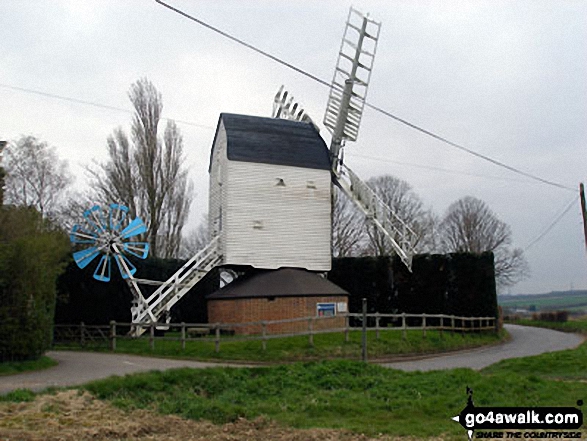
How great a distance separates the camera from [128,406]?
10703 mm

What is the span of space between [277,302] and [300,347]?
15.9 feet

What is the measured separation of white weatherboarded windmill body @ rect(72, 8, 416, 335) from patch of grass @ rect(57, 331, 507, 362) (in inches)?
159

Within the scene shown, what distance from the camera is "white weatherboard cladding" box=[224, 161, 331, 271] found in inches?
1102

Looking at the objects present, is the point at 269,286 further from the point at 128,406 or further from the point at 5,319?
the point at 128,406

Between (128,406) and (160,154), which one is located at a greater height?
(160,154)

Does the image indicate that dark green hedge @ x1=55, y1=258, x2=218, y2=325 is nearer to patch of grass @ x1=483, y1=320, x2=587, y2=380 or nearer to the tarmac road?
the tarmac road

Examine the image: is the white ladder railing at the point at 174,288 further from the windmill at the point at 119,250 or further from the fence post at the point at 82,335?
the fence post at the point at 82,335

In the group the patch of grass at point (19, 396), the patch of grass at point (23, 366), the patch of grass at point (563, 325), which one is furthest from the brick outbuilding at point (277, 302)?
the patch of grass at point (563, 325)

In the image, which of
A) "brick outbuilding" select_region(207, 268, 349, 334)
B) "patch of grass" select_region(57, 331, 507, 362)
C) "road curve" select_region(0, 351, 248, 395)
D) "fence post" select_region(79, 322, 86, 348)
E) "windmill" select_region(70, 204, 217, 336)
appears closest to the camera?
"road curve" select_region(0, 351, 248, 395)

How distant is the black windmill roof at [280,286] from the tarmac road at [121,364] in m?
6.07

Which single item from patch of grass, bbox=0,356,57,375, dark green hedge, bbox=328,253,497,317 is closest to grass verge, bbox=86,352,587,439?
patch of grass, bbox=0,356,57,375

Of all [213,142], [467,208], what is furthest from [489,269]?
[467,208]

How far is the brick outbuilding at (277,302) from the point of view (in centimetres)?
2631

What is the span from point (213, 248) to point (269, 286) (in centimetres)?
327
